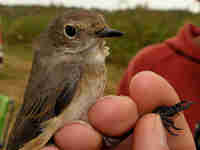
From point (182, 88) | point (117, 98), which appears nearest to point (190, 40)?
point (182, 88)

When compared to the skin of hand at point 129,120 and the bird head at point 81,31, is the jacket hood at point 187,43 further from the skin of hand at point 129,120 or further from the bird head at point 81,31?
the bird head at point 81,31

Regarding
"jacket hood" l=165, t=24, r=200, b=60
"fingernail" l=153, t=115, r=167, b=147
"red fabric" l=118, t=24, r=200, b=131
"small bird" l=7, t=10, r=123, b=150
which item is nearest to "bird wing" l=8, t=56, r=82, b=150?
"small bird" l=7, t=10, r=123, b=150

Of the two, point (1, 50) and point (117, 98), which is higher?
point (117, 98)

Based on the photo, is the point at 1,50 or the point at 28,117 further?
the point at 1,50

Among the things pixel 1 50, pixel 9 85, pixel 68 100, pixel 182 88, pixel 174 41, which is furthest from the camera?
pixel 1 50

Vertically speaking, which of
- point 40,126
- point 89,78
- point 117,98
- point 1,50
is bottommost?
point 1,50

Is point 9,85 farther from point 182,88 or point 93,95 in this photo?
point 182,88

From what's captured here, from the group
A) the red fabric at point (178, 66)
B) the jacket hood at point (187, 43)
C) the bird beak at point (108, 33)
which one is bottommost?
the red fabric at point (178, 66)

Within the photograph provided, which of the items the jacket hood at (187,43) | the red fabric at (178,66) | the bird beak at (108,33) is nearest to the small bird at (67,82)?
the bird beak at (108,33)
